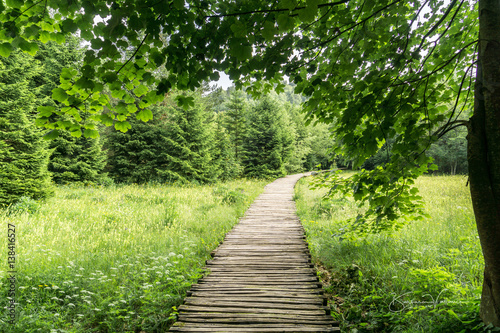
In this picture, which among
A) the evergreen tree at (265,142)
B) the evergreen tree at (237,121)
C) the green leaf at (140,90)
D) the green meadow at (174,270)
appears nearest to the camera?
the green leaf at (140,90)

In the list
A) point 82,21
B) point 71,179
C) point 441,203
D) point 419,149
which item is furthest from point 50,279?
point 71,179

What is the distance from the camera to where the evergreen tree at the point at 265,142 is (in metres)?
22.2

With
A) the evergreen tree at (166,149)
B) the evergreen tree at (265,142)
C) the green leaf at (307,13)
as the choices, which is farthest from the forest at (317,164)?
the evergreen tree at (265,142)

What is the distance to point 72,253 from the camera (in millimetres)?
4941

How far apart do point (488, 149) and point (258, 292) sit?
3.25 m

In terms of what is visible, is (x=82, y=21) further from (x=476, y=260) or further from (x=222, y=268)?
(x=476, y=260)

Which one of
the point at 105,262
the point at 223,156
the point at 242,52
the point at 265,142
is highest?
the point at 265,142

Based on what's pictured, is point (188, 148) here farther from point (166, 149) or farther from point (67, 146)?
point (67, 146)

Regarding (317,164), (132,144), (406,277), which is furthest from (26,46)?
(132,144)

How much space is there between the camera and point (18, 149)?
9602 millimetres

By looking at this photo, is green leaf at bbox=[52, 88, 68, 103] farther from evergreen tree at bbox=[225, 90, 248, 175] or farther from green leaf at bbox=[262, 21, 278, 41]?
evergreen tree at bbox=[225, 90, 248, 175]

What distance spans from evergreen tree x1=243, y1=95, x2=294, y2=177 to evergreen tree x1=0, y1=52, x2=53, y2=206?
50.1 feet

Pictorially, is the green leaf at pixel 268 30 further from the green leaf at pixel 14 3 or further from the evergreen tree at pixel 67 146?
the evergreen tree at pixel 67 146

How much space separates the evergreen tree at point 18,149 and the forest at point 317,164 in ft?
0.31
